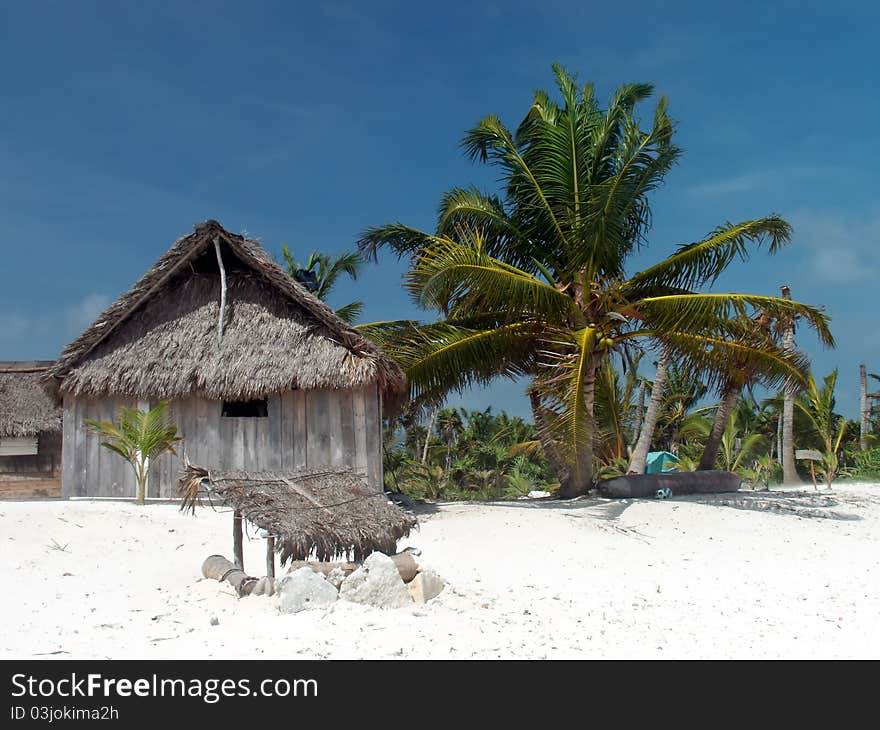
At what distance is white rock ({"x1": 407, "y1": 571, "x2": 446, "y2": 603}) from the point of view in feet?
22.1

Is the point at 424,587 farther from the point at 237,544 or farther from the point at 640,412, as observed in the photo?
the point at 640,412

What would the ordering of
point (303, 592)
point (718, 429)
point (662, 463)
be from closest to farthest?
point (303, 592)
point (718, 429)
point (662, 463)

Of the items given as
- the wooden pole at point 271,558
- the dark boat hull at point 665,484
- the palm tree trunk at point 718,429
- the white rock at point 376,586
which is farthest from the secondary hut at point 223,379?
the palm tree trunk at point 718,429

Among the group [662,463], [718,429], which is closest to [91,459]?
[718,429]

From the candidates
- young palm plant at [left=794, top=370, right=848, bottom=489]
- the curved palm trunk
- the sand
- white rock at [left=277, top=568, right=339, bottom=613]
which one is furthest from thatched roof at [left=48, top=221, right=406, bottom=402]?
young palm plant at [left=794, top=370, right=848, bottom=489]

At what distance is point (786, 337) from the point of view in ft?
60.3

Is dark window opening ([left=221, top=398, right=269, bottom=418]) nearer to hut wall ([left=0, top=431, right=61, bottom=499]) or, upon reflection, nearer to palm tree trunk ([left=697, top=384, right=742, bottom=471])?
hut wall ([left=0, top=431, right=61, bottom=499])

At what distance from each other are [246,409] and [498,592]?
7.04 metres

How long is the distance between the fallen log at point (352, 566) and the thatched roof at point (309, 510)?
0.09 meters

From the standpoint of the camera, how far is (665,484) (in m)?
13.7

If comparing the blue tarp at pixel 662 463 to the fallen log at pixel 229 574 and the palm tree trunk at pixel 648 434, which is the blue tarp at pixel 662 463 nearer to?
the palm tree trunk at pixel 648 434

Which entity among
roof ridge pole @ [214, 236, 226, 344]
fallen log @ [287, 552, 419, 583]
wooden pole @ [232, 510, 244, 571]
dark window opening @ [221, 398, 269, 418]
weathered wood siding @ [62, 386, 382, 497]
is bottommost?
fallen log @ [287, 552, 419, 583]

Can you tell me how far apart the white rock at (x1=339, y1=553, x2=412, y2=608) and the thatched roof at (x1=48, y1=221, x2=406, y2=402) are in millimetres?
5250
